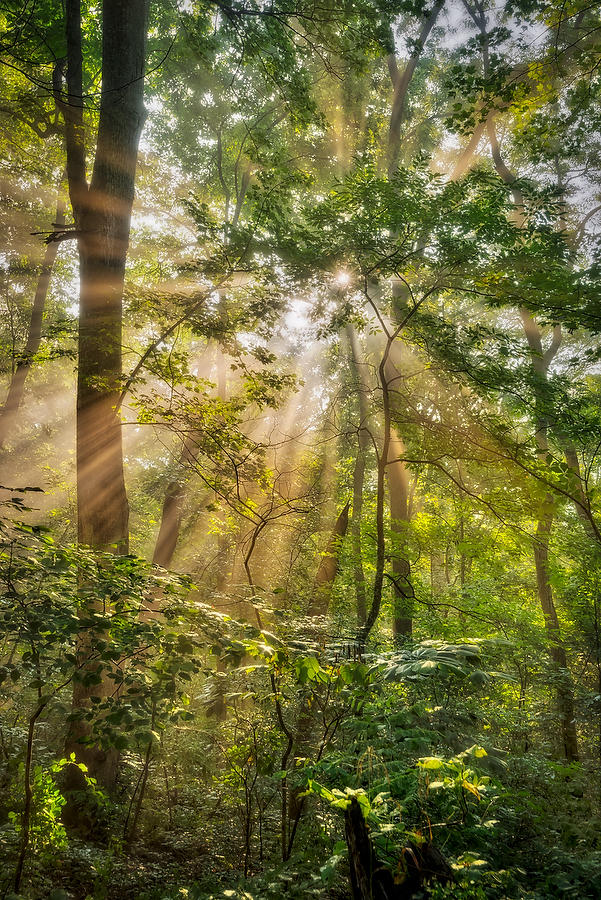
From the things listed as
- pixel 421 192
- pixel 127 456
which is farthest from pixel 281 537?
pixel 127 456

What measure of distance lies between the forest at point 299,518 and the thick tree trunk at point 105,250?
4cm

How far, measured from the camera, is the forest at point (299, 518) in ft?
8.61

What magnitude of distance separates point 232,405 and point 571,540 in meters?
8.73

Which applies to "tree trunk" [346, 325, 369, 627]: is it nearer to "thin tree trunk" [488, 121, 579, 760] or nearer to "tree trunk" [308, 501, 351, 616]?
"tree trunk" [308, 501, 351, 616]

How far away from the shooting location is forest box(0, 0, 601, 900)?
103 inches

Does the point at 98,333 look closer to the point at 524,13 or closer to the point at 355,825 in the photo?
the point at 355,825

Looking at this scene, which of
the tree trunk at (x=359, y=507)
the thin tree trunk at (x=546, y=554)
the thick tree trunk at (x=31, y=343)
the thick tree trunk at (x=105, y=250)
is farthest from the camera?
the thick tree trunk at (x=31, y=343)

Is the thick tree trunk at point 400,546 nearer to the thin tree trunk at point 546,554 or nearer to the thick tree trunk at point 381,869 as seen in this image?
the thin tree trunk at point 546,554

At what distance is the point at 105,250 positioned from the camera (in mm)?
5926

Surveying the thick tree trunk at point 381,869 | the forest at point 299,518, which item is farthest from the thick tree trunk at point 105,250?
the thick tree trunk at point 381,869

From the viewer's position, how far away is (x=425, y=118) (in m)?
14.0

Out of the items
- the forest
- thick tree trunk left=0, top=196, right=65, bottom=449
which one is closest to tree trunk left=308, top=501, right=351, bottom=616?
the forest

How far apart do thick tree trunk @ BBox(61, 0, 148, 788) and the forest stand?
4 centimetres

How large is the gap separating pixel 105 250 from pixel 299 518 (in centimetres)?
538
